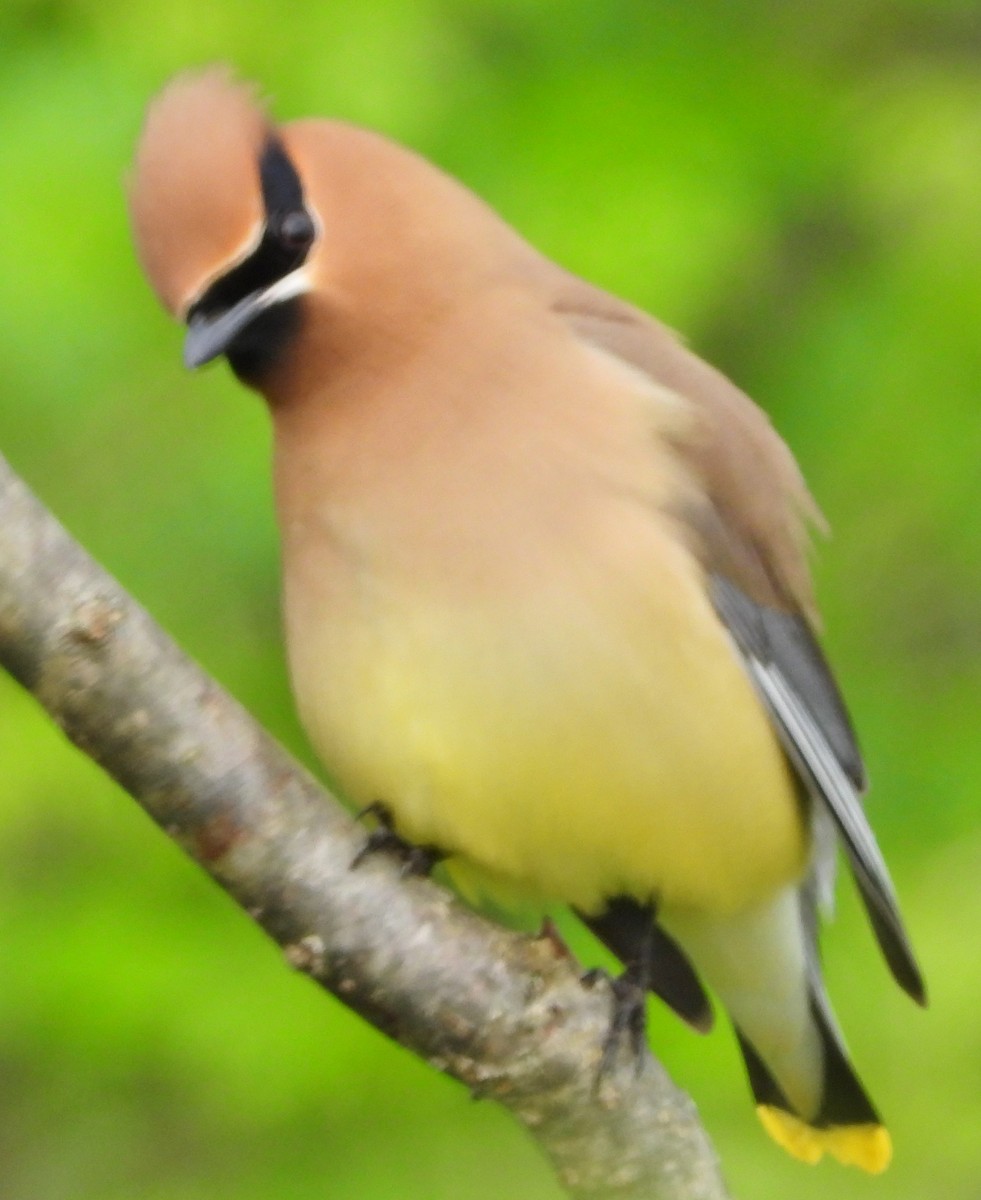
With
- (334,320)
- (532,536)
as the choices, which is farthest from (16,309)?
(532,536)

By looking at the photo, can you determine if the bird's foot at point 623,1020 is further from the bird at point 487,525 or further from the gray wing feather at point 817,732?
the gray wing feather at point 817,732

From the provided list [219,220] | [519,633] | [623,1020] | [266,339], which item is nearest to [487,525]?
[519,633]

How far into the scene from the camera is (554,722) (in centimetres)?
341

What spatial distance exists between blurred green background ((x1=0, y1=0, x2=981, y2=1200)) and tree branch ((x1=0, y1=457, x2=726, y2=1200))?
0.79 m

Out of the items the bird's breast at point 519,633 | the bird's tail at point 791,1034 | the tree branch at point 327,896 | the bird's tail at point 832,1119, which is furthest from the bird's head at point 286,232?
the bird's tail at point 832,1119

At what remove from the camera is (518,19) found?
450cm

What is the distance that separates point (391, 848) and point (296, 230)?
2.86 ft

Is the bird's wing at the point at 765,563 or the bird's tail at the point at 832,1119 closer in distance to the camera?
the bird's wing at the point at 765,563

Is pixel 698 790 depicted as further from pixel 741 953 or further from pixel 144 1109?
pixel 144 1109

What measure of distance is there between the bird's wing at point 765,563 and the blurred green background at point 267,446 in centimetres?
59

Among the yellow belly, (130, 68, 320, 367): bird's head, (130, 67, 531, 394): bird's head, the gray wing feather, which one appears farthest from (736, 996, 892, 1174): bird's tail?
(130, 68, 320, 367): bird's head

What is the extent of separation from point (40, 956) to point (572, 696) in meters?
A: 1.46

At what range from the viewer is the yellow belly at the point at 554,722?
11.1ft

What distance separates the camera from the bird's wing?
375 centimetres
